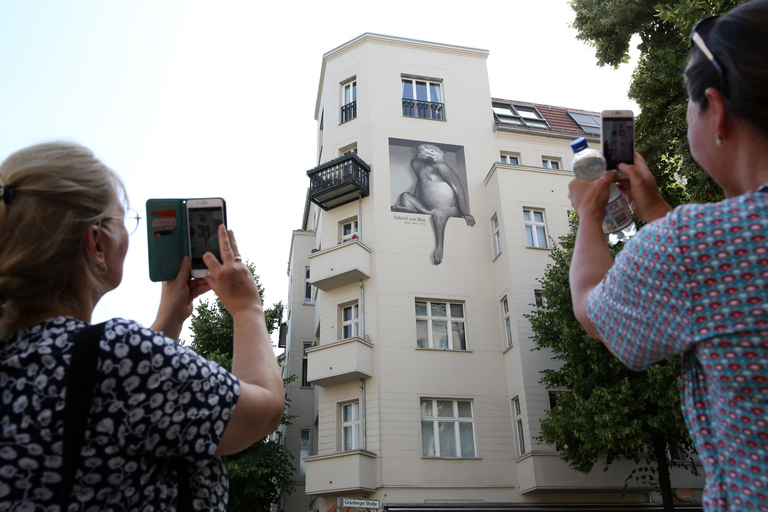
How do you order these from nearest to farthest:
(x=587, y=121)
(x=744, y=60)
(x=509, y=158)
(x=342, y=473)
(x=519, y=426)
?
(x=744, y=60), (x=342, y=473), (x=519, y=426), (x=509, y=158), (x=587, y=121)

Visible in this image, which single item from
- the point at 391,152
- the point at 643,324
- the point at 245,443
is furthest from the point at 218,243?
the point at 391,152

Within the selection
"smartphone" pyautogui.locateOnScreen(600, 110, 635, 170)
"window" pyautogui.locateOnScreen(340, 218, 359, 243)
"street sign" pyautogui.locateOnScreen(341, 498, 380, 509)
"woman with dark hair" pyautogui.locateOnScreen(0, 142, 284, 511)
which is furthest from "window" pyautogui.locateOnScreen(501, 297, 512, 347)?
"woman with dark hair" pyautogui.locateOnScreen(0, 142, 284, 511)

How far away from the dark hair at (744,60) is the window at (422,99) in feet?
81.3

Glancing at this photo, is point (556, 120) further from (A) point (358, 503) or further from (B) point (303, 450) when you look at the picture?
(A) point (358, 503)

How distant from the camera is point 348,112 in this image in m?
26.6

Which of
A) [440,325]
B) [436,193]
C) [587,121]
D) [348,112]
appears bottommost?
[440,325]

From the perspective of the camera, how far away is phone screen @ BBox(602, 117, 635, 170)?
8.46 ft

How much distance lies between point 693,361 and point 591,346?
15.4 metres

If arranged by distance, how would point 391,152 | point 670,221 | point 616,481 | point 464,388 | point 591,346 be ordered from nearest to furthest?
point 670,221 < point 591,346 < point 616,481 < point 464,388 < point 391,152

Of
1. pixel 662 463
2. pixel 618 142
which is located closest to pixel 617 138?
pixel 618 142

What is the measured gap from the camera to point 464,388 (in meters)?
20.4

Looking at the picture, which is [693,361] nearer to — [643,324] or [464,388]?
[643,324]

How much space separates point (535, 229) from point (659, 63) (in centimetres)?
1091

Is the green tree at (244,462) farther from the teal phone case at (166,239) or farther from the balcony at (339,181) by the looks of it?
the teal phone case at (166,239)
